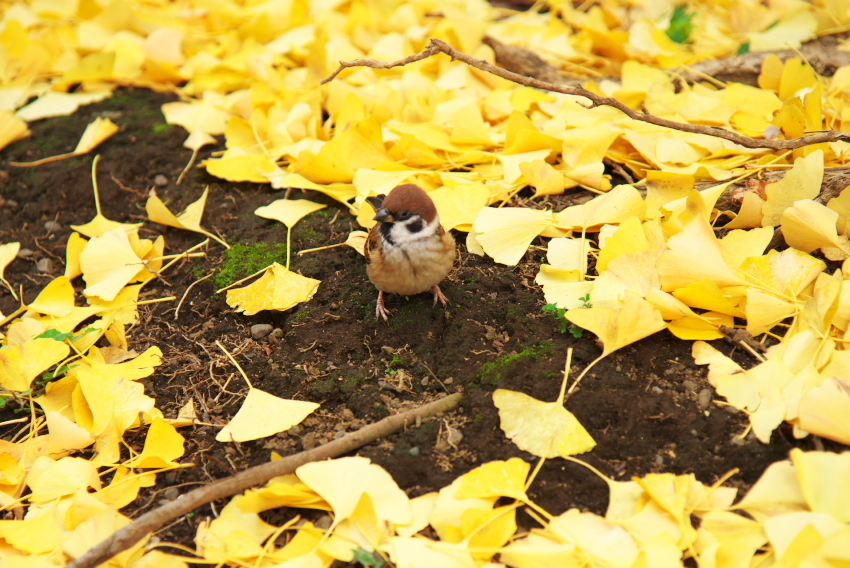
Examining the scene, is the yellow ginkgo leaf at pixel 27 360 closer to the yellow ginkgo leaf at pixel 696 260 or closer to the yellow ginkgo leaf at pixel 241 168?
the yellow ginkgo leaf at pixel 241 168

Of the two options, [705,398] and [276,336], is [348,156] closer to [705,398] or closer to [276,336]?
[276,336]

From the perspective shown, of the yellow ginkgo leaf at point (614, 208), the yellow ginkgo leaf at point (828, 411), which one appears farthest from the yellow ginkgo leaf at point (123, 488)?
the yellow ginkgo leaf at point (828, 411)

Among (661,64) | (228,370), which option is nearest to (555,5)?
(661,64)

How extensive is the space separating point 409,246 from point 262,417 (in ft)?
3.15

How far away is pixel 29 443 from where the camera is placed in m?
2.61

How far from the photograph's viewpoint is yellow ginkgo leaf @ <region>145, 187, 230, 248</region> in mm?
3566

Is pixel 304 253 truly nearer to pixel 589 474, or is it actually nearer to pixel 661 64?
pixel 589 474

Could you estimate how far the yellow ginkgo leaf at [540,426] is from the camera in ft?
7.40

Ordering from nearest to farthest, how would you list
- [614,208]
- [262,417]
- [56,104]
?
[262,417] → [614,208] → [56,104]

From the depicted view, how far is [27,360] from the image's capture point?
2840mm

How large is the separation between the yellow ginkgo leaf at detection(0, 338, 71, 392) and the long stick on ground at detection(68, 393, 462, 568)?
3.51ft

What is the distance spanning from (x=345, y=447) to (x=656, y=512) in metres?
1.08

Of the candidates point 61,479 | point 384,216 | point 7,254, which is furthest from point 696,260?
point 7,254

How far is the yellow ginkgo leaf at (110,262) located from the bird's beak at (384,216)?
138 cm
